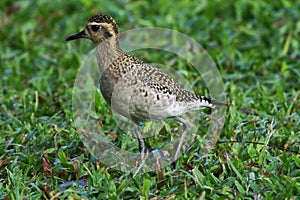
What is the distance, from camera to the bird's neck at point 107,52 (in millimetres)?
5707

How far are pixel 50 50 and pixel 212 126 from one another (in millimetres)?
3442

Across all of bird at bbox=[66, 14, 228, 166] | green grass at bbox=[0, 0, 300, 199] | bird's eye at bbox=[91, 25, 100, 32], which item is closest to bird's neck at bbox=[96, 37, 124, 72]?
bird at bbox=[66, 14, 228, 166]

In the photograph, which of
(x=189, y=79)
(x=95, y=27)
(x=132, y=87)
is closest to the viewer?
(x=132, y=87)

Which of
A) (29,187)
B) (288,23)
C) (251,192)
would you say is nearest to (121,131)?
(29,187)

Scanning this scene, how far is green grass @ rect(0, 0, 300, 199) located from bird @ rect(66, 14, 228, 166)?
481mm

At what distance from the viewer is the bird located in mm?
5461

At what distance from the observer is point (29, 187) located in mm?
5309

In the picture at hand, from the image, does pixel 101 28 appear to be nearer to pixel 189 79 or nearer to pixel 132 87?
pixel 132 87

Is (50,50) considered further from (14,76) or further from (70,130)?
(70,130)

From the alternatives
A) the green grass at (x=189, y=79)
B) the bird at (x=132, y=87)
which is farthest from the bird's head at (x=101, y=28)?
the green grass at (x=189, y=79)

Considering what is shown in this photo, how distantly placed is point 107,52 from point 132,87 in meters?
Result: 0.48

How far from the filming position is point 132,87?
5.48m

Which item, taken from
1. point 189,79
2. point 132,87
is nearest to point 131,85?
point 132,87

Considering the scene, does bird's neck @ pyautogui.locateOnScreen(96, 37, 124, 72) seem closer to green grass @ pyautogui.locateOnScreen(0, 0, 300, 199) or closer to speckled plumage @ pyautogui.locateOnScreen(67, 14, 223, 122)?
speckled plumage @ pyautogui.locateOnScreen(67, 14, 223, 122)
